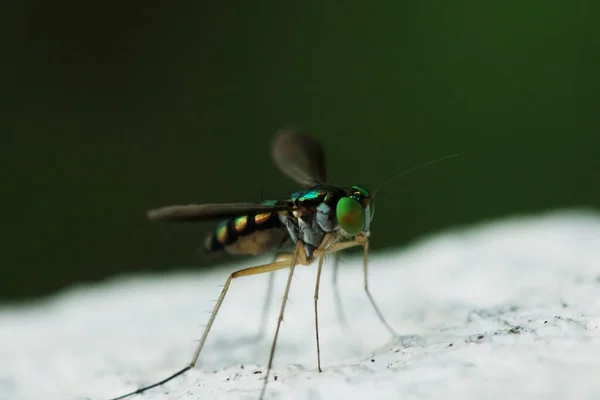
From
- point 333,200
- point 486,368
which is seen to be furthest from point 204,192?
point 486,368

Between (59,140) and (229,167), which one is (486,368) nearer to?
(229,167)

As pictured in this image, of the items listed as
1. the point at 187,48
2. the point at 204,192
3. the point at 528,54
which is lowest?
the point at 204,192

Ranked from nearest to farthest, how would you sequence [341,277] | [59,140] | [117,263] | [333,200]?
[333,200] → [341,277] → [117,263] → [59,140]

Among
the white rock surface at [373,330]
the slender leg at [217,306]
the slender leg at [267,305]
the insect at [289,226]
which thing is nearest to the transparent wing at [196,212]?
the insect at [289,226]

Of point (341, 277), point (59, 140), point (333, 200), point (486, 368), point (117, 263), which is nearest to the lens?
point (486, 368)

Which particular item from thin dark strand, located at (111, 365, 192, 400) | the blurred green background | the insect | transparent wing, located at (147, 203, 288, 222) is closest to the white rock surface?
thin dark strand, located at (111, 365, 192, 400)

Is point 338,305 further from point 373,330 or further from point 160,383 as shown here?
point 160,383

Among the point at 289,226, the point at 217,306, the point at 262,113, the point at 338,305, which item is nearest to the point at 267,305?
the point at 338,305
